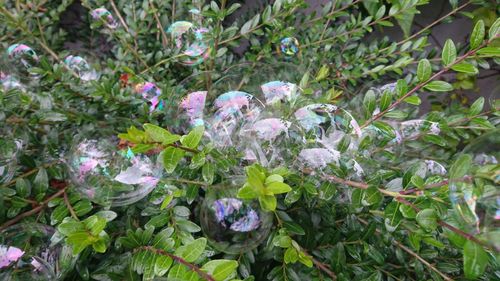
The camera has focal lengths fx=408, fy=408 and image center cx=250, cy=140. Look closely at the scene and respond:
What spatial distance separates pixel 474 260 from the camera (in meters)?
0.59

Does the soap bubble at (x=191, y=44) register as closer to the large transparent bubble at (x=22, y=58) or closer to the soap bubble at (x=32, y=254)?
the large transparent bubble at (x=22, y=58)

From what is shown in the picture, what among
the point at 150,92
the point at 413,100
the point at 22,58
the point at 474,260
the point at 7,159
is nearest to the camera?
the point at 474,260

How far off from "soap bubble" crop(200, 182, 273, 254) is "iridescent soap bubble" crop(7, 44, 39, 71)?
3.28 feet

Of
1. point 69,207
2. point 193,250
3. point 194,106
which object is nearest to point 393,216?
point 193,250

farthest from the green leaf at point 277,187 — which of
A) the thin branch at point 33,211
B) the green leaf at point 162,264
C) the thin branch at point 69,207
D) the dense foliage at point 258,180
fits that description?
the thin branch at point 33,211

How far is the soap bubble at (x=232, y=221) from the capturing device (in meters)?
0.88

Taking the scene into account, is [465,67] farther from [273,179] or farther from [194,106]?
[194,106]

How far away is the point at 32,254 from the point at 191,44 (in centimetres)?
86

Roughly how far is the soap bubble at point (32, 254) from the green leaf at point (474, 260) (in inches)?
30.0

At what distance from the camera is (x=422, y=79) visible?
0.91m

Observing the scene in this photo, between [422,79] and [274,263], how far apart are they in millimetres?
601

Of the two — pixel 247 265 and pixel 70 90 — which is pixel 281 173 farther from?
pixel 70 90

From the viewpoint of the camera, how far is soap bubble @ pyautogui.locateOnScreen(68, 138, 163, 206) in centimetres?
94

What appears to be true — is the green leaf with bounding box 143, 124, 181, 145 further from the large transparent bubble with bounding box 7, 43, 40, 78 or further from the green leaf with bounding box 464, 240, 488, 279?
the large transparent bubble with bounding box 7, 43, 40, 78
